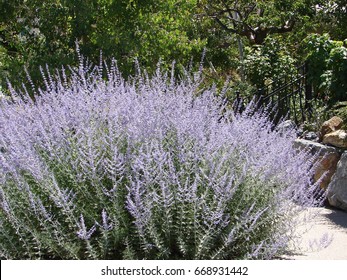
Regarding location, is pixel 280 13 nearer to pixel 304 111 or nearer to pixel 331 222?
pixel 304 111

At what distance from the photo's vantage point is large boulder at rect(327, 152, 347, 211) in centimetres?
653

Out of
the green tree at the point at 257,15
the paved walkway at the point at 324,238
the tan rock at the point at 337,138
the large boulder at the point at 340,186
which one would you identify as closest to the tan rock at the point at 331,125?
the tan rock at the point at 337,138

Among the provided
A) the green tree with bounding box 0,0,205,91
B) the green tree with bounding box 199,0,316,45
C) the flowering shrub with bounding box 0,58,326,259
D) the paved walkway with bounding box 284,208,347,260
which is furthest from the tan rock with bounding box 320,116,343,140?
the green tree with bounding box 199,0,316,45

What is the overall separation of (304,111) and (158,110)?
4.82 m

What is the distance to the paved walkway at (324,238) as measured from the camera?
14.3 feet

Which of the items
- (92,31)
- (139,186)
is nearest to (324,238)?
(139,186)

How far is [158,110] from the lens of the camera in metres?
4.20

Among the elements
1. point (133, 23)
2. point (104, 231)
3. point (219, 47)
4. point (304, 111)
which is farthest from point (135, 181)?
point (219, 47)

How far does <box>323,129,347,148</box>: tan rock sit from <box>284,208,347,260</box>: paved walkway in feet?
2.35

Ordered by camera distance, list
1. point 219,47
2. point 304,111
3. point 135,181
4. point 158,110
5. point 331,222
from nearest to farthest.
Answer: point 135,181 → point 158,110 → point 331,222 → point 304,111 → point 219,47

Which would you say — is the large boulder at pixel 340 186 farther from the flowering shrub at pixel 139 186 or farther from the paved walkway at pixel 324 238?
the flowering shrub at pixel 139 186

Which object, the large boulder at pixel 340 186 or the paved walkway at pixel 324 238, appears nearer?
the paved walkway at pixel 324 238

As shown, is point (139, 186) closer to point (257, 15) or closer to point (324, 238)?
point (324, 238)

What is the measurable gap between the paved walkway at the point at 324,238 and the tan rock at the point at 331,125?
92cm
